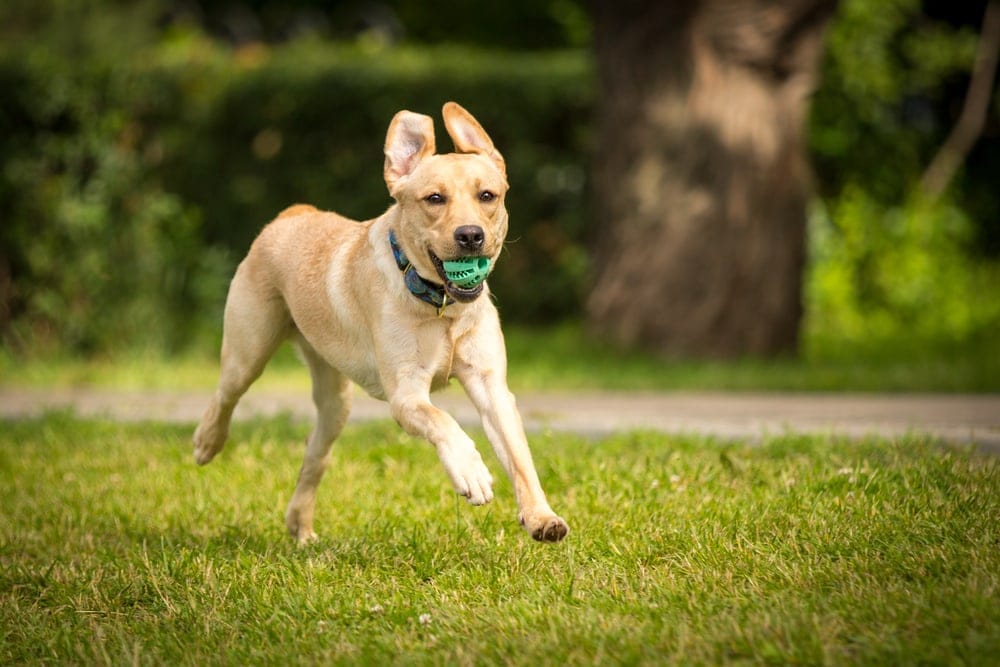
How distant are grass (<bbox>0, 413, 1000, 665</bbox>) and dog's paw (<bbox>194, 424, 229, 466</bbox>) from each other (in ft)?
0.75

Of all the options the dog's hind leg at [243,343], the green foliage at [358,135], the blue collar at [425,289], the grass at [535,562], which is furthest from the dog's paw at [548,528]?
the green foliage at [358,135]

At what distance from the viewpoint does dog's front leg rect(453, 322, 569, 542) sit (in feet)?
14.8

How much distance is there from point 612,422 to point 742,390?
204 cm

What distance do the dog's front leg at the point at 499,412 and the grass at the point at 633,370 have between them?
4.84 m

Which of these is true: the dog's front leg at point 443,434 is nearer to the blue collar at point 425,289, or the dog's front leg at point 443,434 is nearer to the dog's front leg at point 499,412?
the dog's front leg at point 499,412

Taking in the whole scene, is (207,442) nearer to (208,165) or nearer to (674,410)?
(674,410)

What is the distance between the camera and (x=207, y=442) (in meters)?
5.88

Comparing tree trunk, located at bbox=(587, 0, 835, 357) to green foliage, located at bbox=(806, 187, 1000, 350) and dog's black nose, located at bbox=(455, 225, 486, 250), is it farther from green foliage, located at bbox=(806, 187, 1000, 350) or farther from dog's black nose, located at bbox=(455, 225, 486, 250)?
dog's black nose, located at bbox=(455, 225, 486, 250)

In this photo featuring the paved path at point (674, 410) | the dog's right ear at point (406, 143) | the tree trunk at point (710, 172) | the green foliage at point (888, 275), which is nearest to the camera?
the dog's right ear at point (406, 143)

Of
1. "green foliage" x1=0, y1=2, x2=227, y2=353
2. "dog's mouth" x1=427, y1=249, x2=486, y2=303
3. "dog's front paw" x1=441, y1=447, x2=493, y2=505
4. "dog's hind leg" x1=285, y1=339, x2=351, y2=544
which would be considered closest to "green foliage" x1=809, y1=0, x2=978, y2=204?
"green foliage" x1=0, y1=2, x2=227, y2=353

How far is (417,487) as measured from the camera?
6.07 meters

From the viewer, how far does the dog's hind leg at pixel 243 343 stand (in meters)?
5.76

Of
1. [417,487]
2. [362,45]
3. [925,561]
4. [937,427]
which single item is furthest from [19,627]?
[362,45]

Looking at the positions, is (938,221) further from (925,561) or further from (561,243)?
(925,561)
